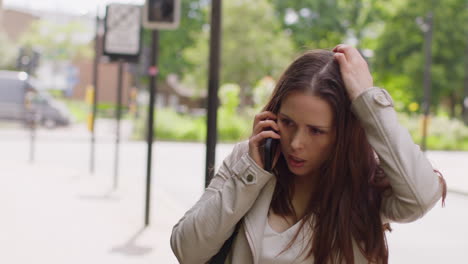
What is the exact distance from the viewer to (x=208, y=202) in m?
2.16

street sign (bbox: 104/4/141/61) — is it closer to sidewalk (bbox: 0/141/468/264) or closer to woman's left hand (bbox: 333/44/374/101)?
sidewalk (bbox: 0/141/468/264)

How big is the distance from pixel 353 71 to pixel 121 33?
820 centimetres

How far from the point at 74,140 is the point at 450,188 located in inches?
667

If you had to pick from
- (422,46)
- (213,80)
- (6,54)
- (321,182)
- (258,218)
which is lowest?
(258,218)

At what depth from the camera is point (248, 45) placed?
4378 centimetres

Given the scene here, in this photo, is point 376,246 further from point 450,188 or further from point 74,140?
point 74,140

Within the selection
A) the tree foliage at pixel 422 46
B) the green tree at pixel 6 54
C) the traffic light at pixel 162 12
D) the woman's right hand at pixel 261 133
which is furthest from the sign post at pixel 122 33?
the green tree at pixel 6 54

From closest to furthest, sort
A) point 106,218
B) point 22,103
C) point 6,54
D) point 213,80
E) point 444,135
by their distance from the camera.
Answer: point 213,80 < point 106,218 < point 444,135 < point 22,103 < point 6,54

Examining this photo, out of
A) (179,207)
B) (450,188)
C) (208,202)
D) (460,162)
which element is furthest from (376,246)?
(460,162)

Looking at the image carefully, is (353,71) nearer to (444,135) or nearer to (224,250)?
(224,250)

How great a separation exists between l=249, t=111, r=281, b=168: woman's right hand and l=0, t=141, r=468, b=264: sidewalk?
14.6 ft

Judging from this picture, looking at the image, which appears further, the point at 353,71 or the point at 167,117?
the point at 167,117

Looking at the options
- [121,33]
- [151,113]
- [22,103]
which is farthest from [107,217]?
[22,103]

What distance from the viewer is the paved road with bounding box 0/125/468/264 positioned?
686cm
